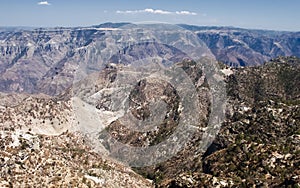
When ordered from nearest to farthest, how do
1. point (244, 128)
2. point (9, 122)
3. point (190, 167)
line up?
1. point (190, 167)
2. point (244, 128)
3. point (9, 122)

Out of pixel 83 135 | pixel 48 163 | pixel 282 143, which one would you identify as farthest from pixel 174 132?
pixel 48 163

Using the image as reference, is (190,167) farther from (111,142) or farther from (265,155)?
(111,142)

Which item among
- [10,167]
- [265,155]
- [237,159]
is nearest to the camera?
A: [10,167]

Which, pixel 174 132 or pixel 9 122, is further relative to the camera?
pixel 174 132

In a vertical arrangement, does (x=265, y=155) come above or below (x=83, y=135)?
above

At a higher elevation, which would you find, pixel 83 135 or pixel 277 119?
pixel 277 119

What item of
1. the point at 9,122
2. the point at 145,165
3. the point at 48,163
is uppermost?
the point at 48,163

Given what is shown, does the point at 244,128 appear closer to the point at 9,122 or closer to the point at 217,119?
the point at 217,119

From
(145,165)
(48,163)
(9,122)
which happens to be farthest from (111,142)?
(48,163)

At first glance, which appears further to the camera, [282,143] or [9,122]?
[9,122]
